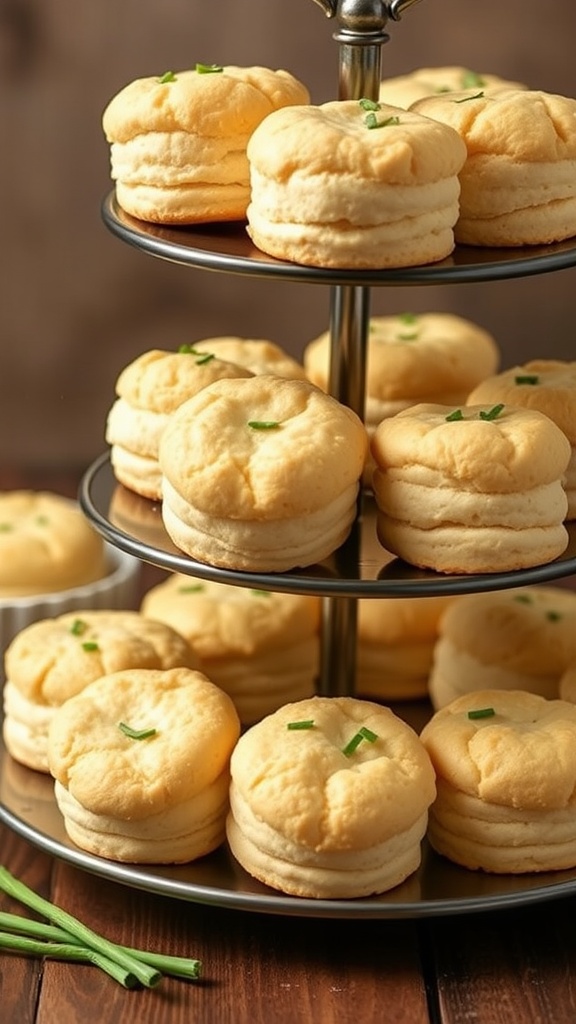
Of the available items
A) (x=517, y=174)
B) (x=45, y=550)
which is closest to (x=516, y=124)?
(x=517, y=174)

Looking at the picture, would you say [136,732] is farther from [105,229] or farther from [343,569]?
[105,229]

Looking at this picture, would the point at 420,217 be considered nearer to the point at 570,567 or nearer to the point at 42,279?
the point at 570,567

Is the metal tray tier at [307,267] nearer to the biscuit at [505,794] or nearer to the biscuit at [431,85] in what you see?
the biscuit at [431,85]

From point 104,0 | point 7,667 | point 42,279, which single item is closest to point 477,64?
point 104,0

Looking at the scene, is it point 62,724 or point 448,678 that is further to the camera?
point 448,678

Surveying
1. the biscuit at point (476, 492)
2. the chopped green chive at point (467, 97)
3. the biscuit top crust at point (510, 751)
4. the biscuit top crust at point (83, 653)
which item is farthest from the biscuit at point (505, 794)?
the chopped green chive at point (467, 97)

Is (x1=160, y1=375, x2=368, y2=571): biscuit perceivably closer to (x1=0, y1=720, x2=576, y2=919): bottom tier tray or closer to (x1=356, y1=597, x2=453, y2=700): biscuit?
(x1=0, y1=720, x2=576, y2=919): bottom tier tray

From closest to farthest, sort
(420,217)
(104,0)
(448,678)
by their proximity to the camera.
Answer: (420,217) < (448,678) < (104,0)
